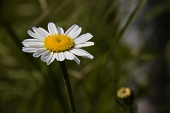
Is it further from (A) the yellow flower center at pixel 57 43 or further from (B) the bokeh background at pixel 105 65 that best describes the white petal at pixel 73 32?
(B) the bokeh background at pixel 105 65

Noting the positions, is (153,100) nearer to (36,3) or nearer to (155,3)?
(155,3)

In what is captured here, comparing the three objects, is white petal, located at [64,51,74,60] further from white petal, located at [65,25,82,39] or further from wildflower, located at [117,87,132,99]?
wildflower, located at [117,87,132,99]

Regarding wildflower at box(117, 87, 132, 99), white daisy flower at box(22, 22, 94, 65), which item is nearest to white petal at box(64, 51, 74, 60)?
white daisy flower at box(22, 22, 94, 65)

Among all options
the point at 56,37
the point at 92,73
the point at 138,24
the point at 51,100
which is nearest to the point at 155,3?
the point at 138,24

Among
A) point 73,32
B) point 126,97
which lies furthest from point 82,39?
point 126,97

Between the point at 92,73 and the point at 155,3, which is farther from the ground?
the point at 155,3
